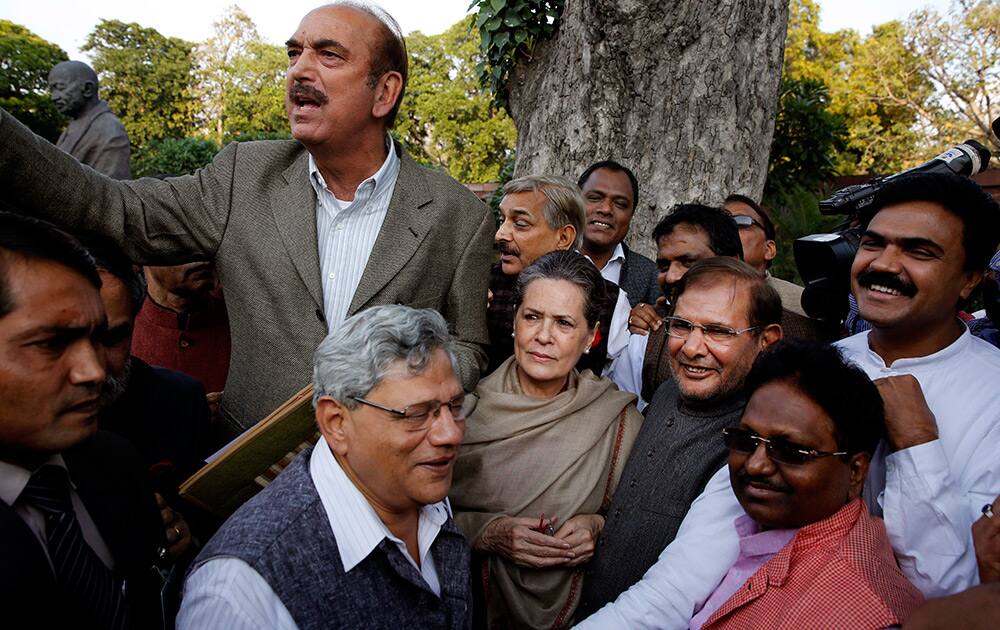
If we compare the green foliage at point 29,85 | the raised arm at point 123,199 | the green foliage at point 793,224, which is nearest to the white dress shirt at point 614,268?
the raised arm at point 123,199

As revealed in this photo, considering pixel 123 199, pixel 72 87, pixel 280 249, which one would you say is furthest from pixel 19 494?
pixel 72 87

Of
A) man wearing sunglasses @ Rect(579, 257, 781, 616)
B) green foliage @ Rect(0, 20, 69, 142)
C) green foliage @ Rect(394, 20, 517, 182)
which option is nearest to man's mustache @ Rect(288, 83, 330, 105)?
man wearing sunglasses @ Rect(579, 257, 781, 616)

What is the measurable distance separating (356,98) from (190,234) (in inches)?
28.8

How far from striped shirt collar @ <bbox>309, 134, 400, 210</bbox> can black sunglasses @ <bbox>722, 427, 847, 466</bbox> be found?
1526mm

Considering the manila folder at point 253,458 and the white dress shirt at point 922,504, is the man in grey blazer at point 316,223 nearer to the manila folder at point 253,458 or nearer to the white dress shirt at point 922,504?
the manila folder at point 253,458

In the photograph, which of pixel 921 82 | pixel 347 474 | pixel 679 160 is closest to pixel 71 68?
pixel 679 160

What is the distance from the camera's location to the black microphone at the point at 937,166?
2.76m

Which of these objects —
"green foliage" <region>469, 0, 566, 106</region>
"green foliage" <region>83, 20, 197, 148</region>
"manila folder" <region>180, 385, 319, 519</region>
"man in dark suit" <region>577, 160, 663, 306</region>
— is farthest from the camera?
"green foliage" <region>83, 20, 197, 148</region>

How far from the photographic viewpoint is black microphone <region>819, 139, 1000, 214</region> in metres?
2.76

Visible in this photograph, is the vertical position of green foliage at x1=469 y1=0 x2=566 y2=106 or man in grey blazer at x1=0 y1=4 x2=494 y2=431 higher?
green foliage at x1=469 y1=0 x2=566 y2=106

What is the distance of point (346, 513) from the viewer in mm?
1839

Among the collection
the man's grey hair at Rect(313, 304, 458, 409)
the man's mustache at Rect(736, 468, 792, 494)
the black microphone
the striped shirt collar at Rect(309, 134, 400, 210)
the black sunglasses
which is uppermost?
the black microphone

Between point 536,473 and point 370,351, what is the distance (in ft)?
2.88

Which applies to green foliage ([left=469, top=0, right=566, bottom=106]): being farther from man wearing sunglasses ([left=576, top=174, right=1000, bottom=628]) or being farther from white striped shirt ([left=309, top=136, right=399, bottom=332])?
man wearing sunglasses ([left=576, top=174, right=1000, bottom=628])
